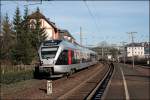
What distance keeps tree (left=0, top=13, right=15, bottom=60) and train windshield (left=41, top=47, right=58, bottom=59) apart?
72.4 feet

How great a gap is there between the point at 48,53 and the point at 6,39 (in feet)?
116

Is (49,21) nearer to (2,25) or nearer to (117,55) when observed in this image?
(2,25)

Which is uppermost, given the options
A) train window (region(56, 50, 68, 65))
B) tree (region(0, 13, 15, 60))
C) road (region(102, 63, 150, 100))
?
tree (region(0, 13, 15, 60))

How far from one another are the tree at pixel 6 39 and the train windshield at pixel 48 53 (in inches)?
869

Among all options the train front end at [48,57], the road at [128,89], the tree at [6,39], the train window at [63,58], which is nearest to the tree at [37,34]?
the tree at [6,39]

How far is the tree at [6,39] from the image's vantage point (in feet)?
176

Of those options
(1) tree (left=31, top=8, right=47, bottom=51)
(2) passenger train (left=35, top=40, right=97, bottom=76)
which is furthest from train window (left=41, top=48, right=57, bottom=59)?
(1) tree (left=31, top=8, right=47, bottom=51)

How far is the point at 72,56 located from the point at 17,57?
1869cm

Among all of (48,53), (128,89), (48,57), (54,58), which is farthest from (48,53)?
(128,89)

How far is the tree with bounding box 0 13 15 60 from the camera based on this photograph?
53.8m

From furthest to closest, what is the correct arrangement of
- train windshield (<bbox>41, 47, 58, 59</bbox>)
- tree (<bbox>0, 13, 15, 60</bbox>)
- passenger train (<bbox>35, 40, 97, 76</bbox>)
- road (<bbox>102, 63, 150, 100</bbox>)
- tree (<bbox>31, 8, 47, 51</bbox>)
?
tree (<bbox>31, 8, 47, 51</bbox>)
tree (<bbox>0, 13, 15, 60</bbox>)
train windshield (<bbox>41, 47, 58, 59</bbox>)
passenger train (<bbox>35, 40, 97, 76</bbox>)
road (<bbox>102, 63, 150, 100</bbox>)

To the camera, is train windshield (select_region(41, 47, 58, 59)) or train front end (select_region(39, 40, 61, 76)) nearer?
train front end (select_region(39, 40, 61, 76))

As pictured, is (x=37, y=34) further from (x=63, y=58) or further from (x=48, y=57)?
(x=48, y=57)

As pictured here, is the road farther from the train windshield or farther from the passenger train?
the train windshield
